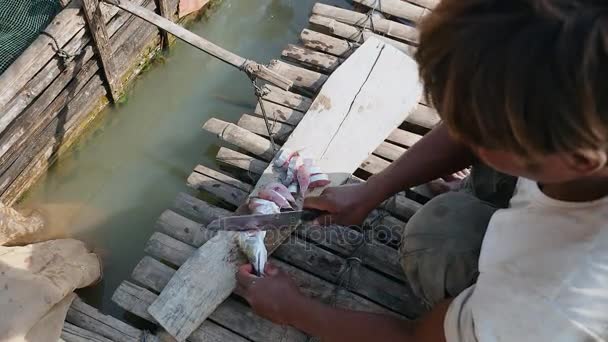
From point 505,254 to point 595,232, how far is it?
0.20 metres

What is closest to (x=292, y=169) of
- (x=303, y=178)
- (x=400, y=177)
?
(x=303, y=178)

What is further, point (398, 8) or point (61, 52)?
point (398, 8)

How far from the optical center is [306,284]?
2.37 m

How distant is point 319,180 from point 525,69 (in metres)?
1.72

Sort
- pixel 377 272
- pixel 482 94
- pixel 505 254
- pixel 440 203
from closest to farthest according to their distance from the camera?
pixel 482 94, pixel 505 254, pixel 440 203, pixel 377 272

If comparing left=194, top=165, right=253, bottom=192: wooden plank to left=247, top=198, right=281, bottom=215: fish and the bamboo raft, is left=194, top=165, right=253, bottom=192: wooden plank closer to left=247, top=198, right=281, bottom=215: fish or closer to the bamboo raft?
the bamboo raft

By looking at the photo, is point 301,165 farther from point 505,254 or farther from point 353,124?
point 505,254

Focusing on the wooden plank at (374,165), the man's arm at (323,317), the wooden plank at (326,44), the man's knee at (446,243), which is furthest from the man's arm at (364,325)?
the wooden plank at (326,44)

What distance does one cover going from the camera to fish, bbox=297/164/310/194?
2.51m

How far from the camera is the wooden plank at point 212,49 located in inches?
101

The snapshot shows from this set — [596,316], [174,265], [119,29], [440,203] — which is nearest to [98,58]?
[119,29]

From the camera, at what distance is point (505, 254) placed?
3.86 feet

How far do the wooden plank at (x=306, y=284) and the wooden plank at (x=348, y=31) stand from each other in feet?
4.14

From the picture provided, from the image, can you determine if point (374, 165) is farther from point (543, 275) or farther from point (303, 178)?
point (543, 275)
